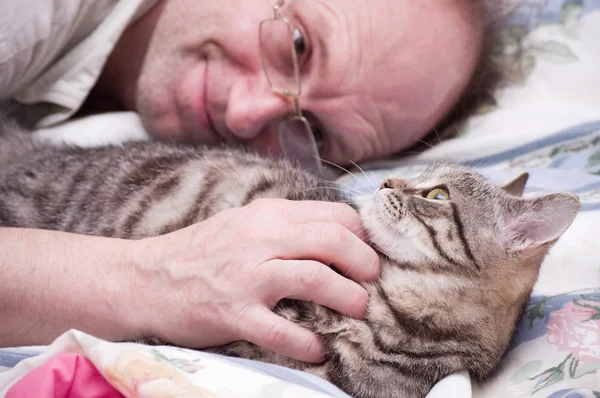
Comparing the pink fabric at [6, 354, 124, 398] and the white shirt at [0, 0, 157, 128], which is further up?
the white shirt at [0, 0, 157, 128]

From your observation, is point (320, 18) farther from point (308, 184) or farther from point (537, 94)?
point (537, 94)

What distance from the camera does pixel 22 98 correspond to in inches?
62.7

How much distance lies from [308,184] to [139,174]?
16.8 inches

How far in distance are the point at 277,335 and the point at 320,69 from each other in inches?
32.3

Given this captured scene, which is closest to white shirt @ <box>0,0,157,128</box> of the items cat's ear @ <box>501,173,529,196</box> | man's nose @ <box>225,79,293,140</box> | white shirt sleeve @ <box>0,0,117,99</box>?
white shirt sleeve @ <box>0,0,117,99</box>

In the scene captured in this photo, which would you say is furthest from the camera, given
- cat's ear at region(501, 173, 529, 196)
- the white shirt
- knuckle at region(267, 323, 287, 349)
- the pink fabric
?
the white shirt

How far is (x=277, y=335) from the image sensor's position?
881 mm

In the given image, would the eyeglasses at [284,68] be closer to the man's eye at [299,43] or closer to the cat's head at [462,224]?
the man's eye at [299,43]

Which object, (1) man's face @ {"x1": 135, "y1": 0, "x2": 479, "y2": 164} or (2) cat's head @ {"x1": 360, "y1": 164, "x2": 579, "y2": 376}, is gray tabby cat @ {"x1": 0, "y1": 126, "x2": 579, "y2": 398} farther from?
(1) man's face @ {"x1": 135, "y1": 0, "x2": 479, "y2": 164}

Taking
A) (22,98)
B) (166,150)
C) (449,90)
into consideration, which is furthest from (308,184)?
(22,98)

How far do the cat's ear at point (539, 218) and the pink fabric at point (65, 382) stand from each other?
2.40 ft

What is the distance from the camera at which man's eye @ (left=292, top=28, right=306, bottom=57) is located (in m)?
1.45

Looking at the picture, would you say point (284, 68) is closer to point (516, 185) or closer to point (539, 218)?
point (516, 185)

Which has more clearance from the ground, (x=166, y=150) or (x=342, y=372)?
(x=166, y=150)
